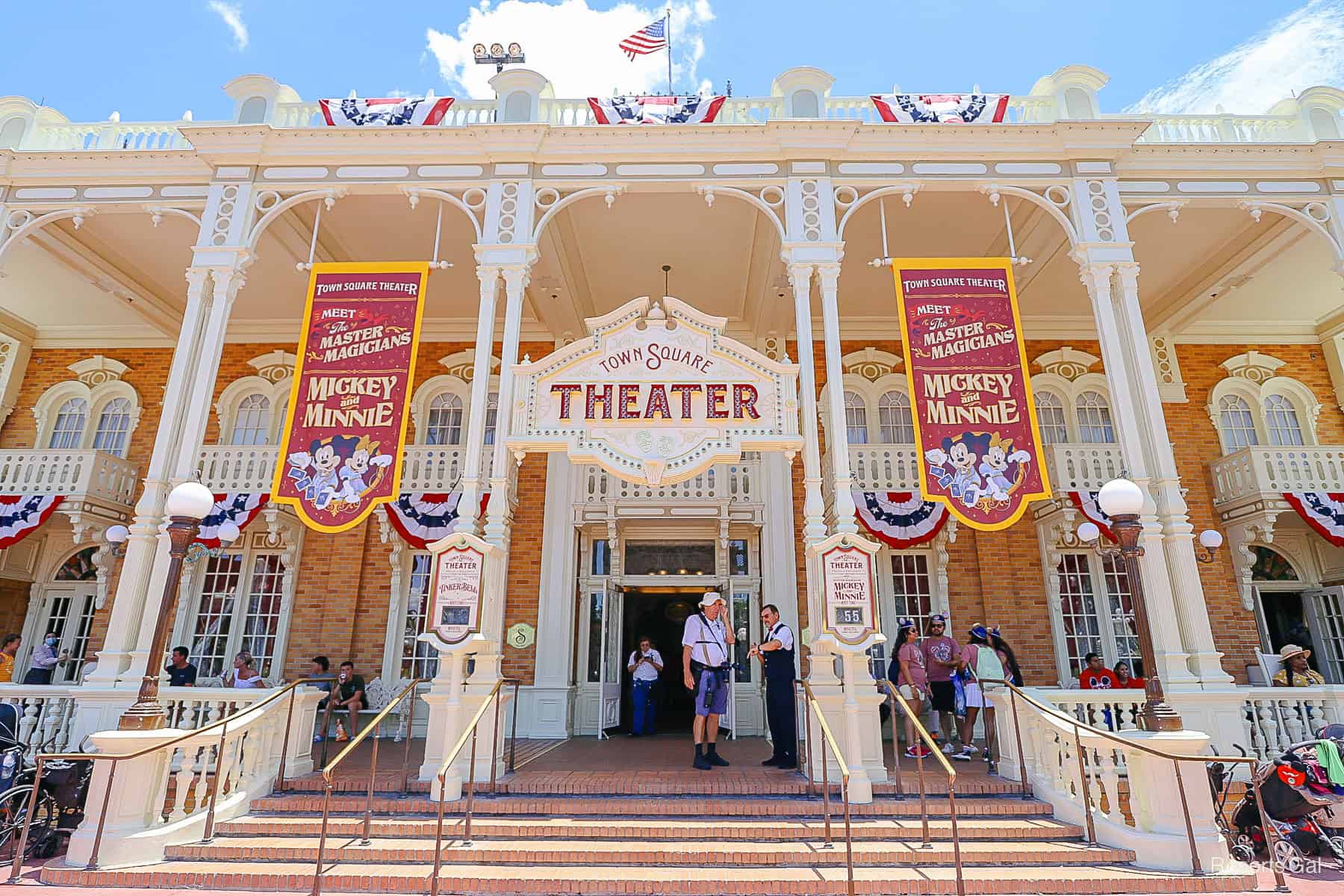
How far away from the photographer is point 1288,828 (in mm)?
5762

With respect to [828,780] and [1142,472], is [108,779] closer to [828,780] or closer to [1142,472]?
[828,780]

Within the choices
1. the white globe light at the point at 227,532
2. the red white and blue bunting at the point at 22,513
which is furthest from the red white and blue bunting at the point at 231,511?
the red white and blue bunting at the point at 22,513

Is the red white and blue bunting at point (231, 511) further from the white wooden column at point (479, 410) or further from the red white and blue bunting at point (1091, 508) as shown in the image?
the red white and blue bunting at point (1091, 508)

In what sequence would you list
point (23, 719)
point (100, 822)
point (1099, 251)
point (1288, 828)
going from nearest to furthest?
1. point (100, 822)
2. point (1288, 828)
3. point (23, 719)
4. point (1099, 251)

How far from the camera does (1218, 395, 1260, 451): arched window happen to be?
1278 cm

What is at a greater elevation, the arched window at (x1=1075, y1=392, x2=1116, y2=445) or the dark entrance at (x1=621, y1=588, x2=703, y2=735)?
the arched window at (x1=1075, y1=392, x2=1116, y2=445)

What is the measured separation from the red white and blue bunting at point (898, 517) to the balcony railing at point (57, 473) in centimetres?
1181

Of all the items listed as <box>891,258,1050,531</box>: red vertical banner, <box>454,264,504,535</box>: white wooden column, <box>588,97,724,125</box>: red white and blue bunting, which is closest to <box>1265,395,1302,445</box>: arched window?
<box>891,258,1050,531</box>: red vertical banner

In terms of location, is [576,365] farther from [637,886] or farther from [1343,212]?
[1343,212]

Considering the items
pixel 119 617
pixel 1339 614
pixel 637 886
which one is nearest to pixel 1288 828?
pixel 637 886

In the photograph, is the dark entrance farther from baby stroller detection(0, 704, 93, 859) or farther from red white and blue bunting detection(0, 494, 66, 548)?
red white and blue bunting detection(0, 494, 66, 548)

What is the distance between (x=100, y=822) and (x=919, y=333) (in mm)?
8798

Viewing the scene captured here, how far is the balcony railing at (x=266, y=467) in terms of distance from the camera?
37.5ft

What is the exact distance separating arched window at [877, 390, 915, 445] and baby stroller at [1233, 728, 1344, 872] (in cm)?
746
